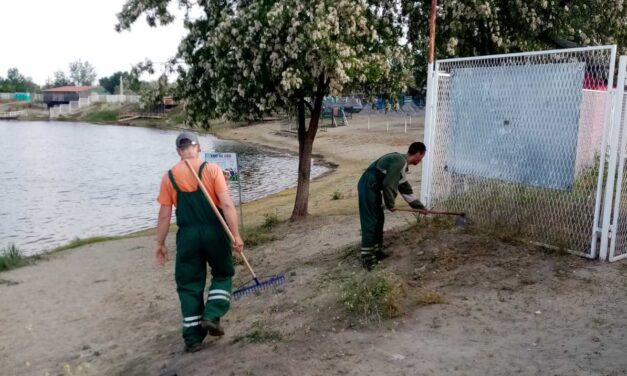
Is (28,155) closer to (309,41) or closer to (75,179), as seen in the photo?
(75,179)

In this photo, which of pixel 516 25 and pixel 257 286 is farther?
pixel 516 25

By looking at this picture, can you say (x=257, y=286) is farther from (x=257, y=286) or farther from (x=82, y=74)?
(x=82, y=74)

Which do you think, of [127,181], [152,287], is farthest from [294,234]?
[127,181]

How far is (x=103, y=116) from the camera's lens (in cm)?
10088

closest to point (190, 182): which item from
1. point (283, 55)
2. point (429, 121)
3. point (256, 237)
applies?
point (429, 121)

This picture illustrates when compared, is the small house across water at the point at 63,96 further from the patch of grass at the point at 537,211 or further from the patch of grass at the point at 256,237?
the patch of grass at the point at 537,211

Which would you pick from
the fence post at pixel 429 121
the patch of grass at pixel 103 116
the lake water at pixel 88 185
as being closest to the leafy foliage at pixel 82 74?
the patch of grass at pixel 103 116

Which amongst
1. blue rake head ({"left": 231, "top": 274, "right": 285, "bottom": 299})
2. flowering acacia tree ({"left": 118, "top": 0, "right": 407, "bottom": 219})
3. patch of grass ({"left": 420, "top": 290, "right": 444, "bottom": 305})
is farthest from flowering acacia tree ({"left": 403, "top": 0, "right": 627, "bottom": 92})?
patch of grass ({"left": 420, "top": 290, "right": 444, "bottom": 305})

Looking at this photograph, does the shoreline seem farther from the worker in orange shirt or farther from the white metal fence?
the white metal fence

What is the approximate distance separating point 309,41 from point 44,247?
10.3 metres

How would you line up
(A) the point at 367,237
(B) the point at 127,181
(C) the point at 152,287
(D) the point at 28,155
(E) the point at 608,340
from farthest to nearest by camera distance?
(D) the point at 28,155 < (B) the point at 127,181 < (C) the point at 152,287 < (A) the point at 367,237 < (E) the point at 608,340

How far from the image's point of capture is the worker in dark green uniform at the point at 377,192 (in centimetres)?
693

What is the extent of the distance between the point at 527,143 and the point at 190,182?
4185 millimetres

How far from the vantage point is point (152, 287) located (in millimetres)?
9164
